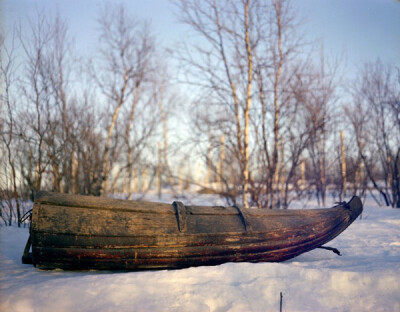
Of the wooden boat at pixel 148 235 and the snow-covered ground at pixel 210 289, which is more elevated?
the wooden boat at pixel 148 235

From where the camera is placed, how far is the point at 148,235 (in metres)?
4.12

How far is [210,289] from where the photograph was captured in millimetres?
3391

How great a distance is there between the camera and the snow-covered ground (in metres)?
3.07

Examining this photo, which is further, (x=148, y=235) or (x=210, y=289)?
(x=148, y=235)

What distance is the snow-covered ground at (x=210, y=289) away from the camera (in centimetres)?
307

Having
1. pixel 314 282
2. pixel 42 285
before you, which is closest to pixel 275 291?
pixel 314 282

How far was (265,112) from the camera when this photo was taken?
9961mm

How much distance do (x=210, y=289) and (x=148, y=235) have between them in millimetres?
1139

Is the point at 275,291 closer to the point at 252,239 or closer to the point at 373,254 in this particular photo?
the point at 252,239

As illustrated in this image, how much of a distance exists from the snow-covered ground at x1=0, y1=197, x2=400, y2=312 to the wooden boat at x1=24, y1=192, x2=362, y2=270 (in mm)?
286

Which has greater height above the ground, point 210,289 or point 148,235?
point 148,235

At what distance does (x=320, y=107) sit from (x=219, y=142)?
4.25 metres

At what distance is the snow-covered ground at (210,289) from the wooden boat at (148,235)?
11.3 inches

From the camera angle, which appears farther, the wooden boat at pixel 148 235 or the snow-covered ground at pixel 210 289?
the wooden boat at pixel 148 235
